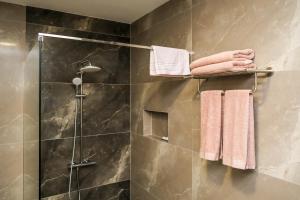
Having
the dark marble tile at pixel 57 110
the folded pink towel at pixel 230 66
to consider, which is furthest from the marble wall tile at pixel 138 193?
the folded pink towel at pixel 230 66

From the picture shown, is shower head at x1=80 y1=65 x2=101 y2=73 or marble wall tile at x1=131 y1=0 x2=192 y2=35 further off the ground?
marble wall tile at x1=131 y1=0 x2=192 y2=35

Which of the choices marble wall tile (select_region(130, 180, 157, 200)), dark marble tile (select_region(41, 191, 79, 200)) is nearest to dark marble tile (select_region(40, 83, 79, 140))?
dark marble tile (select_region(41, 191, 79, 200))

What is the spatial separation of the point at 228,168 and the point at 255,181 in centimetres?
21

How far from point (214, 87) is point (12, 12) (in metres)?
2.05

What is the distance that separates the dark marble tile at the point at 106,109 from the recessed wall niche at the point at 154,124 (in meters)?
0.32

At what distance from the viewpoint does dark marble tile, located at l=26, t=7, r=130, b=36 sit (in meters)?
2.27

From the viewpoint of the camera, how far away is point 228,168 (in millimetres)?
1515

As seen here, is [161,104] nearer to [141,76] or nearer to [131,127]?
[141,76]

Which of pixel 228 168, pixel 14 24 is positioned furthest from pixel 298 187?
pixel 14 24

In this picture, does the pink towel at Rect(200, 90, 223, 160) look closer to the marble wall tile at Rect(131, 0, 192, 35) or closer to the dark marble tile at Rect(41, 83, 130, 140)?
the marble wall tile at Rect(131, 0, 192, 35)

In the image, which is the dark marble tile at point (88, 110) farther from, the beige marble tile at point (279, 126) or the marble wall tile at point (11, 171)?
the beige marble tile at point (279, 126)

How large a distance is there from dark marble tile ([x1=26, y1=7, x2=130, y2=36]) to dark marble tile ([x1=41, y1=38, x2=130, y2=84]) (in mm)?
188

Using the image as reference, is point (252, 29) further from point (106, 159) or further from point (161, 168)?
point (106, 159)

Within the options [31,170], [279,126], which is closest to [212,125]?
[279,126]
